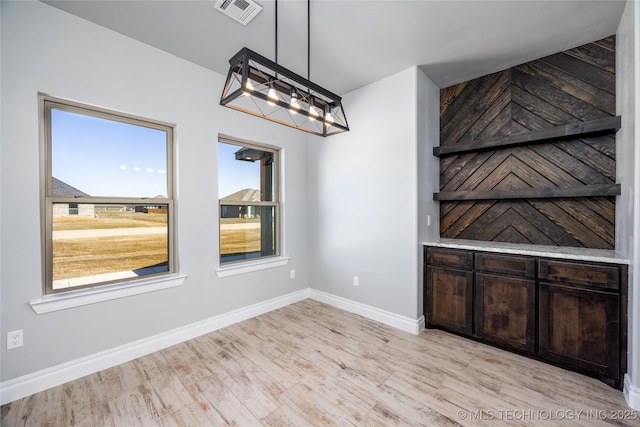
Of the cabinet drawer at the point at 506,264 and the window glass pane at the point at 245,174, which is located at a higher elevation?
the window glass pane at the point at 245,174

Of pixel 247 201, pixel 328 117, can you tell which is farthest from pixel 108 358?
pixel 328 117

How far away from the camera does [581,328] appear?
2051 mm

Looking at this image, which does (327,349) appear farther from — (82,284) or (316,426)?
(82,284)

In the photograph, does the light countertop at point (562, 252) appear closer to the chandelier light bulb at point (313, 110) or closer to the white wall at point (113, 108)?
the chandelier light bulb at point (313, 110)

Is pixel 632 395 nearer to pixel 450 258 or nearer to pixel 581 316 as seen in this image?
pixel 581 316

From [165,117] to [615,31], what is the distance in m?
4.20

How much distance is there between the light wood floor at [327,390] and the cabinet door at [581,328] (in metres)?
0.14

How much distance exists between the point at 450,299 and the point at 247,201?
2.63m

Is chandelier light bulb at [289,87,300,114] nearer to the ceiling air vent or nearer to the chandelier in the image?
the chandelier

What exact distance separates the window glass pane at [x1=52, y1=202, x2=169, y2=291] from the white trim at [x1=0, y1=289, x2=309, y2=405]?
62 cm

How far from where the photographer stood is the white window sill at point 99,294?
194 centimetres

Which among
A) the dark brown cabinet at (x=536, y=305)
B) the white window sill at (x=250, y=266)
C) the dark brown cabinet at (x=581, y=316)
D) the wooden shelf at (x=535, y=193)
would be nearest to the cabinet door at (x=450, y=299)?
the dark brown cabinet at (x=536, y=305)

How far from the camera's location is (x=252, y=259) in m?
3.39

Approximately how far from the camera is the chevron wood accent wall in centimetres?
Result: 237
